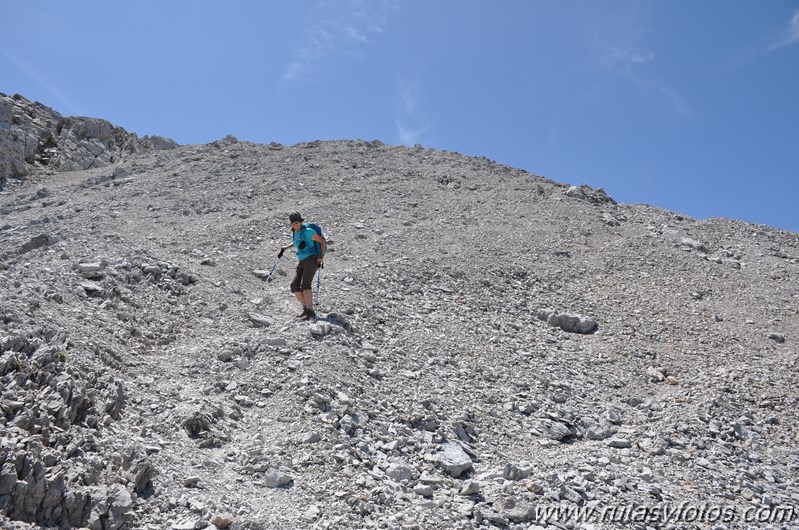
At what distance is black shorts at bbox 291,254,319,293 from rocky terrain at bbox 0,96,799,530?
599 mm

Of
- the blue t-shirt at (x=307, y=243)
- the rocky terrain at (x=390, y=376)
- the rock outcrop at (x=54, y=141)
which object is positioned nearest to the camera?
the rocky terrain at (x=390, y=376)

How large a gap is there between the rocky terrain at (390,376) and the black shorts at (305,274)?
60cm

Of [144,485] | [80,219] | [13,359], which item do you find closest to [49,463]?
[144,485]

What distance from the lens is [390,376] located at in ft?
29.2

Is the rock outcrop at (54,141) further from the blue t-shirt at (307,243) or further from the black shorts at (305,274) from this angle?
the black shorts at (305,274)

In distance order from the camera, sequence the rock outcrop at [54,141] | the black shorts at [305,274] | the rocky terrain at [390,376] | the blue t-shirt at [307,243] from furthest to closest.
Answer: the rock outcrop at [54,141] → the blue t-shirt at [307,243] → the black shorts at [305,274] → the rocky terrain at [390,376]

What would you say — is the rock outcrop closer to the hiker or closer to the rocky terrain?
the rocky terrain

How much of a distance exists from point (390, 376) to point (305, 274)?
261cm

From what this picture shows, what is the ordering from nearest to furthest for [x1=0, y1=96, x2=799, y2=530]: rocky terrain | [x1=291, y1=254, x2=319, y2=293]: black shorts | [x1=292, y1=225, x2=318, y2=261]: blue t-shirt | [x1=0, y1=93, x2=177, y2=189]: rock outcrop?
[x1=0, y1=96, x2=799, y2=530]: rocky terrain → [x1=291, y1=254, x2=319, y2=293]: black shorts → [x1=292, y1=225, x2=318, y2=261]: blue t-shirt → [x1=0, y1=93, x2=177, y2=189]: rock outcrop

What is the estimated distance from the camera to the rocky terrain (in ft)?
18.9

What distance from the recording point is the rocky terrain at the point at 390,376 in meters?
5.76

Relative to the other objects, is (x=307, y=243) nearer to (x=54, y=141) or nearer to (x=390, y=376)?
(x=390, y=376)

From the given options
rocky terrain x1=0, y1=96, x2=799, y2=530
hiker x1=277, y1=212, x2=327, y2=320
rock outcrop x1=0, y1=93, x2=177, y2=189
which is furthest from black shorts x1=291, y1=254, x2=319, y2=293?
rock outcrop x1=0, y1=93, x2=177, y2=189

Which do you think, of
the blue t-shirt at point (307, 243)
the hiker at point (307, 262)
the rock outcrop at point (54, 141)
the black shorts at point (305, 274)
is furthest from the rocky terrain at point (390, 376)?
the rock outcrop at point (54, 141)
